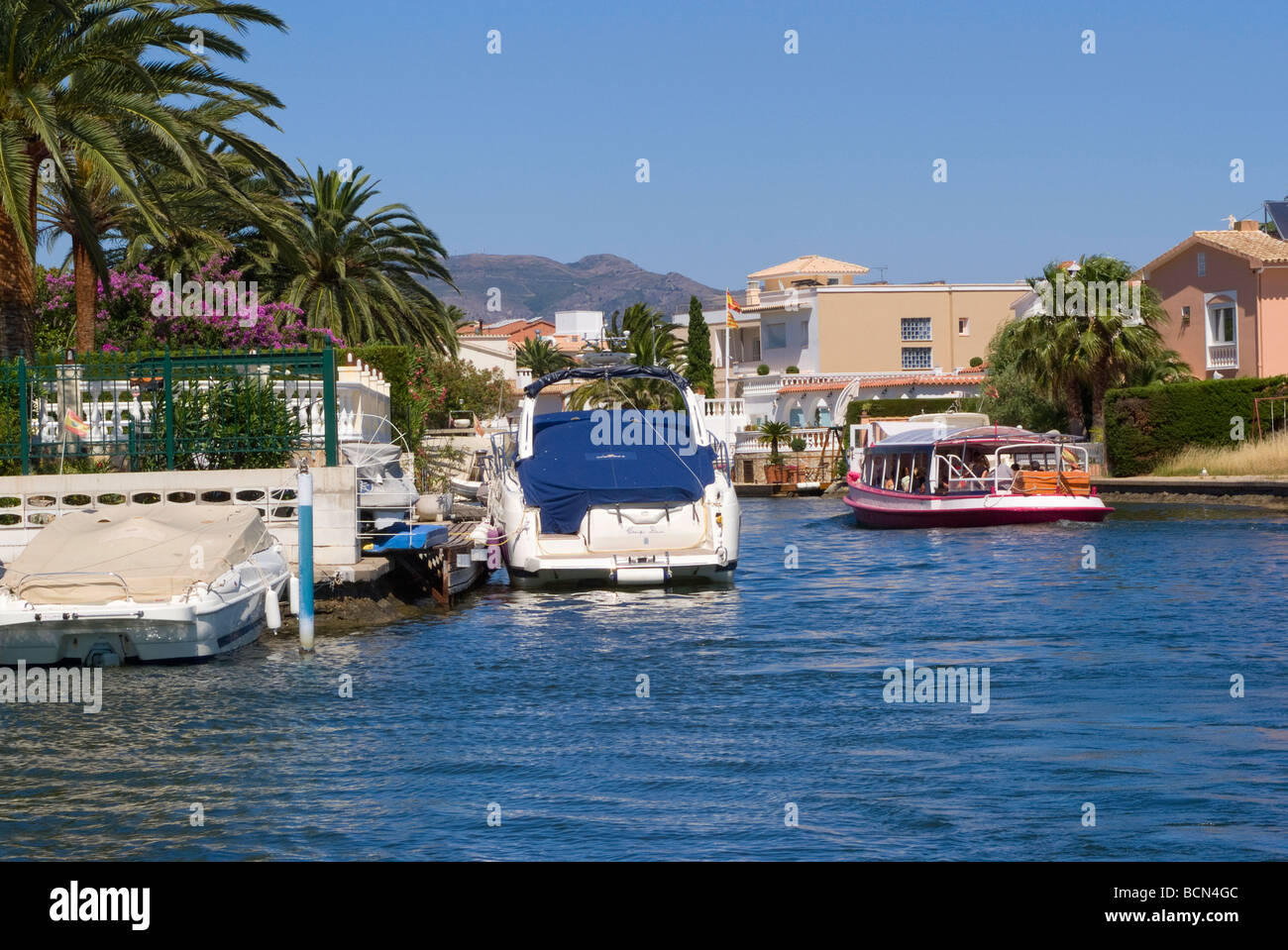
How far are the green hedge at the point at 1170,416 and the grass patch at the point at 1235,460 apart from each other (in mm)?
415

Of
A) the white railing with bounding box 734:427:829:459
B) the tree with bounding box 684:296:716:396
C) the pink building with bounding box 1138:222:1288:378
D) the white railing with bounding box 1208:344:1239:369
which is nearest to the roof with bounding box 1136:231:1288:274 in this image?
the pink building with bounding box 1138:222:1288:378

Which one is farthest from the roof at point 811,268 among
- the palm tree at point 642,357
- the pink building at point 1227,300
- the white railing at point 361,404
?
the white railing at point 361,404

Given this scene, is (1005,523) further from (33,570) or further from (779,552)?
(33,570)

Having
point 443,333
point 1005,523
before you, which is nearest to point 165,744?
point 1005,523

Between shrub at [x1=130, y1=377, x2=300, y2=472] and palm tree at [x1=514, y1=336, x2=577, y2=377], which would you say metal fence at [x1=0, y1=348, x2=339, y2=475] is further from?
palm tree at [x1=514, y1=336, x2=577, y2=377]

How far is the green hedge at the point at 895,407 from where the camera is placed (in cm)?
6512

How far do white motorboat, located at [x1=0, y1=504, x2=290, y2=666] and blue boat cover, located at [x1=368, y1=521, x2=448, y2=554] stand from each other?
3032 millimetres

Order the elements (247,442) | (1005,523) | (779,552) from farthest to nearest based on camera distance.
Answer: (1005,523) < (779,552) < (247,442)

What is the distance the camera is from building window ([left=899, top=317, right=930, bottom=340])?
81562 mm

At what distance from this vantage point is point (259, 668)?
1446cm

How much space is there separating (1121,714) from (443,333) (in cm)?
3620

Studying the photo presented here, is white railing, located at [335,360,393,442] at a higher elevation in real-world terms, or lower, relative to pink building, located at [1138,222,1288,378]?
lower

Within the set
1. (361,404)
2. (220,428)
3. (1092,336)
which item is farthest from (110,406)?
(1092,336)

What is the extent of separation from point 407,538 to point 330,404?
6.35 ft
